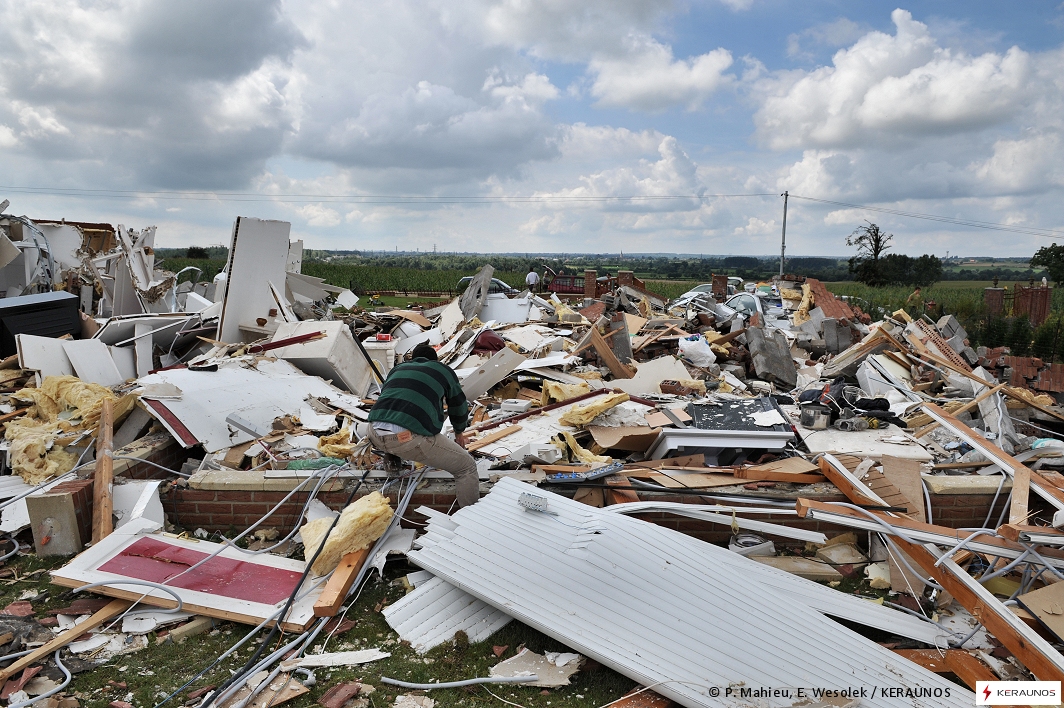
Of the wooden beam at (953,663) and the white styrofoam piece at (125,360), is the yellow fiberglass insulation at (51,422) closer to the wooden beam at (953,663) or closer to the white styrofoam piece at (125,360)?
the white styrofoam piece at (125,360)

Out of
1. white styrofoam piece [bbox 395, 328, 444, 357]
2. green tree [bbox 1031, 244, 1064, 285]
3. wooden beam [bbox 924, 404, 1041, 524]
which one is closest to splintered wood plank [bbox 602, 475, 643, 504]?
wooden beam [bbox 924, 404, 1041, 524]

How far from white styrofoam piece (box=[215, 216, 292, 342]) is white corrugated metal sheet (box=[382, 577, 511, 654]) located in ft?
22.0

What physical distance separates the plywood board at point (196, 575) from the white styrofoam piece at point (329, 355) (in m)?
3.53

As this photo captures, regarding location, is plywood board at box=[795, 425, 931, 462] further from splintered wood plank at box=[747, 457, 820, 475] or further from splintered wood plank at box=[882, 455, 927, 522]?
splintered wood plank at box=[882, 455, 927, 522]

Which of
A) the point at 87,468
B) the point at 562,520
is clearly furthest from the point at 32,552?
the point at 562,520

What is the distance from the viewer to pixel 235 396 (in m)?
6.11

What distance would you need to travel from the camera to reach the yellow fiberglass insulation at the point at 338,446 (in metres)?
5.09

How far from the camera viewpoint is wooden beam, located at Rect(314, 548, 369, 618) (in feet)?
11.4

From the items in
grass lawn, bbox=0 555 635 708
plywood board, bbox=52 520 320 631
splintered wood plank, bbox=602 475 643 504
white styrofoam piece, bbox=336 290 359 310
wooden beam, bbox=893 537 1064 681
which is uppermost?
white styrofoam piece, bbox=336 290 359 310

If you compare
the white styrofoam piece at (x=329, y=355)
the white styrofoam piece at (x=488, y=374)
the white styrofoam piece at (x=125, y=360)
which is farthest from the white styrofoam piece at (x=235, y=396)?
the white styrofoam piece at (x=125, y=360)

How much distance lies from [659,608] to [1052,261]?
47.8 meters

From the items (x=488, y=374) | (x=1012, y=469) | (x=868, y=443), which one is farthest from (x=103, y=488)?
(x=1012, y=469)

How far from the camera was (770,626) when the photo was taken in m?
3.10

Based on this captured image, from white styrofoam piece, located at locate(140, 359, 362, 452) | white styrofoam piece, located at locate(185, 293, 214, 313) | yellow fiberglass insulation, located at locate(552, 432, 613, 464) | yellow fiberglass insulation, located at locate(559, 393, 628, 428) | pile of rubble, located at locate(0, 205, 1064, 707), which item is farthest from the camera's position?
white styrofoam piece, located at locate(185, 293, 214, 313)
